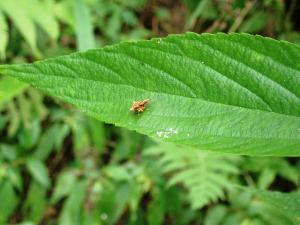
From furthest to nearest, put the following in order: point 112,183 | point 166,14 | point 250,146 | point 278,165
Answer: point 166,14 < point 112,183 < point 278,165 < point 250,146

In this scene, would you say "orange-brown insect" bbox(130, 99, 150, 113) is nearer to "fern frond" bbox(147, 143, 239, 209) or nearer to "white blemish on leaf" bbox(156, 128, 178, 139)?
"white blemish on leaf" bbox(156, 128, 178, 139)

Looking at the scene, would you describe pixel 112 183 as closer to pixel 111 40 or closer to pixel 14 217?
pixel 14 217

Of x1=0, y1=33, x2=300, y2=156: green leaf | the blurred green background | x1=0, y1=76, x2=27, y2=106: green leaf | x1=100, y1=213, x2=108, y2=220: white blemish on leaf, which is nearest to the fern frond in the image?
the blurred green background

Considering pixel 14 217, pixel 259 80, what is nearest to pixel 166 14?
pixel 14 217

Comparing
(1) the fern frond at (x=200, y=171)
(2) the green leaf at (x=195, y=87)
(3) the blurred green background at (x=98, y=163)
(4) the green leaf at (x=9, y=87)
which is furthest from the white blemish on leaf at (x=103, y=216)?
(2) the green leaf at (x=195, y=87)

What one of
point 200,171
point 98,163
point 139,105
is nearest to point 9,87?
point 139,105

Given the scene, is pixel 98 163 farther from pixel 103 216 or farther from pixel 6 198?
pixel 6 198
